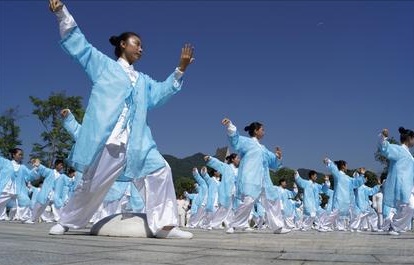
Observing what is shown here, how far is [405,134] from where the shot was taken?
1158cm

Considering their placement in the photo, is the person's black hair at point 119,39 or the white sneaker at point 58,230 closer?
the white sneaker at point 58,230

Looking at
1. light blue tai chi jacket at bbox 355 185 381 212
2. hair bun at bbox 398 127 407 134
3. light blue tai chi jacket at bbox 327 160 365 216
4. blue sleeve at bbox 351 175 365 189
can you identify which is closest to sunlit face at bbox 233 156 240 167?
light blue tai chi jacket at bbox 327 160 365 216

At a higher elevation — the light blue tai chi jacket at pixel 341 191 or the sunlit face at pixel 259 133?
the sunlit face at pixel 259 133

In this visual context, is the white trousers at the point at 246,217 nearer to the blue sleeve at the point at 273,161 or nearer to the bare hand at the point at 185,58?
the blue sleeve at the point at 273,161

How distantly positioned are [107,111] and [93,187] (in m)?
0.95

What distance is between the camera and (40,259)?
3400 millimetres

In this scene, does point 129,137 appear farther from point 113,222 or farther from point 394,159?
point 394,159

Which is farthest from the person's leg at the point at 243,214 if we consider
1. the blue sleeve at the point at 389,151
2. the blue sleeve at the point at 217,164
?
the blue sleeve at the point at 217,164

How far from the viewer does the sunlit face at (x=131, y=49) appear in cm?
695

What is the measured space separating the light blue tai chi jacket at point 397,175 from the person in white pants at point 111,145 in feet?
20.1

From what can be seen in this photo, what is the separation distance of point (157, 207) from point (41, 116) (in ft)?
114

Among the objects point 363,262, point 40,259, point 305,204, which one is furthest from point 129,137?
point 305,204

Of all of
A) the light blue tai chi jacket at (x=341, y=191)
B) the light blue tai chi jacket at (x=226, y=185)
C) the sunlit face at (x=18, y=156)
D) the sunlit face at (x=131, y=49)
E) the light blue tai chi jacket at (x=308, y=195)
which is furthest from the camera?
the light blue tai chi jacket at (x=308, y=195)

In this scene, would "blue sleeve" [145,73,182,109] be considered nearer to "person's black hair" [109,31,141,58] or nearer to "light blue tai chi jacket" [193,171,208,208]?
"person's black hair" [109,31,141,58]
